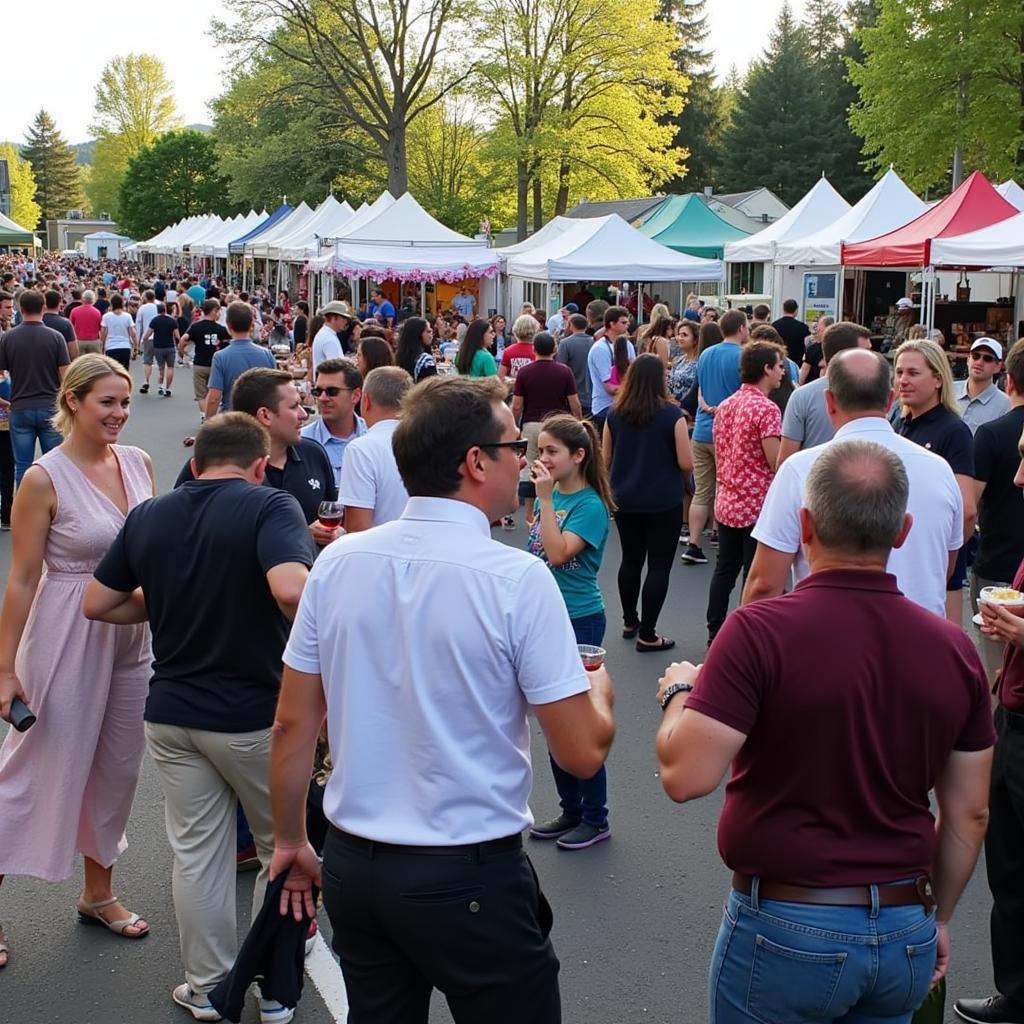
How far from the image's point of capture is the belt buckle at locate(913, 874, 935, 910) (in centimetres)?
236

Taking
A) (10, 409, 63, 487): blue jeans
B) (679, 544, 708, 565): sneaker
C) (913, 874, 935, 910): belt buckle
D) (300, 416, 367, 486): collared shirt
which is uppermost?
(300, 416, 367, 486): collared shirt

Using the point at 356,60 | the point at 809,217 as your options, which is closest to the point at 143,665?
the point at 809,217

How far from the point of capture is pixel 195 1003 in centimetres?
364

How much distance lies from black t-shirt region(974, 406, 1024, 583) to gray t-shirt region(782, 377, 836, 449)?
1475mm

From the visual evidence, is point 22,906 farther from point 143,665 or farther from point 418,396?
point 418,396

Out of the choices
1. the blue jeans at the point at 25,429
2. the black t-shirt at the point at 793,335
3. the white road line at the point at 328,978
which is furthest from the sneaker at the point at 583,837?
the black t-shirt at the point at 793,335

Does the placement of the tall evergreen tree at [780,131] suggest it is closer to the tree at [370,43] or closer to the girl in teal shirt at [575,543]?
the tree at [370,43]

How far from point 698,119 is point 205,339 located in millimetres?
50611

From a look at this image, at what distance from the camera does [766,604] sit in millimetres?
2371

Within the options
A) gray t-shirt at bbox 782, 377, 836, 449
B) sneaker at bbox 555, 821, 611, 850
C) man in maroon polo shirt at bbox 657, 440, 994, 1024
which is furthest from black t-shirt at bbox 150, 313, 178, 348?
man in maroon polo shirt at bbox 657, 440, 994, 1024

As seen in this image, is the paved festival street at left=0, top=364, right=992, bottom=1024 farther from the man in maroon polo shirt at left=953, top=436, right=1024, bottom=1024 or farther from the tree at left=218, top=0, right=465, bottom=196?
the tree at left=218, top=0, right=465, bottom=196

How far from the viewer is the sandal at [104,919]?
4152 millimetres

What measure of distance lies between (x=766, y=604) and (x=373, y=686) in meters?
0.80

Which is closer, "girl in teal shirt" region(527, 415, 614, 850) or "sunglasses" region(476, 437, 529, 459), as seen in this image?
"sunglasses" region(476, 437, 529, 459)
